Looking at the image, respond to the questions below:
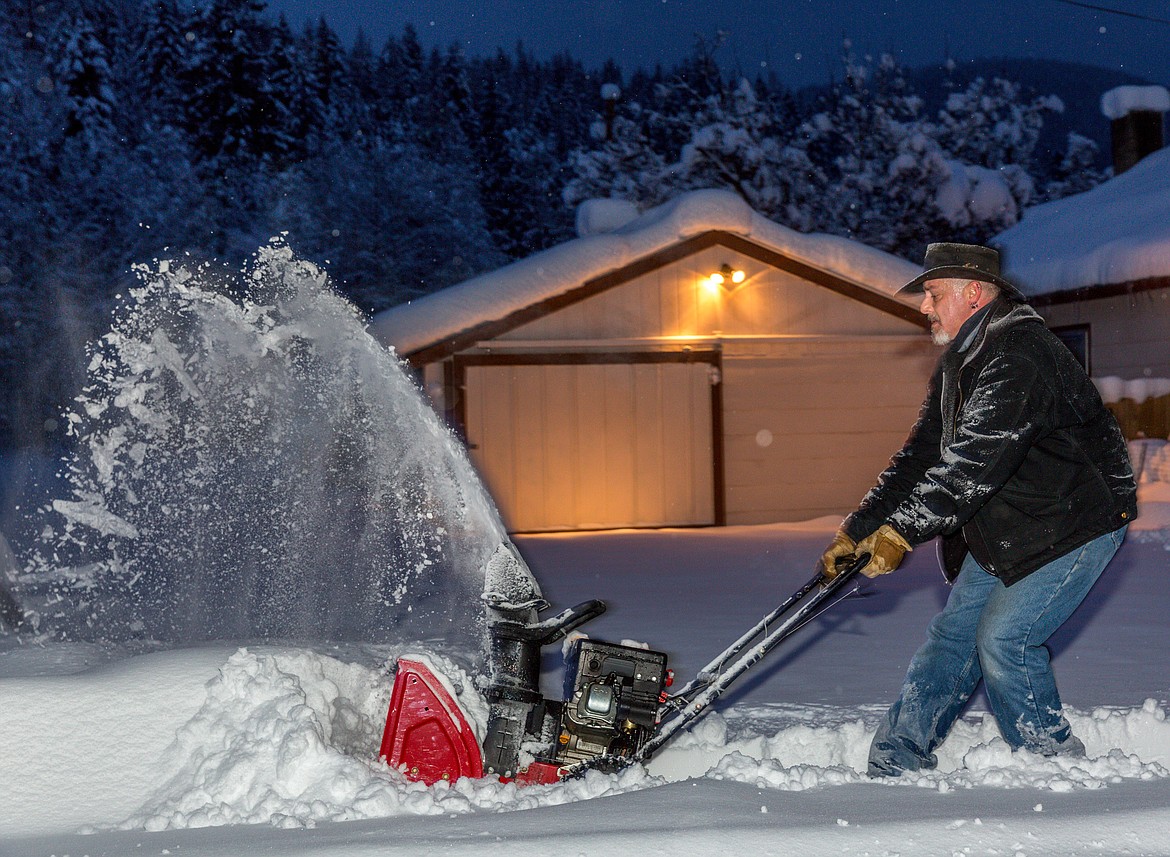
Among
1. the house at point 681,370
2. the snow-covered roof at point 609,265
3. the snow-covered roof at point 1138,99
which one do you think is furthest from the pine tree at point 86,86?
the snow-covered roof at point 1138,99

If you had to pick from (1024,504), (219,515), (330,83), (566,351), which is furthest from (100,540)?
(330,83)

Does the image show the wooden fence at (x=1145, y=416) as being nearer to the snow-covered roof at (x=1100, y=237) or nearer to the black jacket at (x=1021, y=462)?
the snow-covered roof at (x=1100, y=237)

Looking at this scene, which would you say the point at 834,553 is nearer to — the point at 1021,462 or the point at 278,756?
the point at 1021,462

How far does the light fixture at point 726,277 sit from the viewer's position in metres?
13.6

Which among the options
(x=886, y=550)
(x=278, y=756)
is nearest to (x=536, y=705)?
(x=278, y=756)

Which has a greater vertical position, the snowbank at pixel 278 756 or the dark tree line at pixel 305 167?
the dark tree line at pixel 305 167

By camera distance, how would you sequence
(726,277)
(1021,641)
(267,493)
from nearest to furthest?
(1021,641) < (267,493) < (726,277)

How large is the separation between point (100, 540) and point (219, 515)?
2.22 meters

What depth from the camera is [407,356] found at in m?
12.4

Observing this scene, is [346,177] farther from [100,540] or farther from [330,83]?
[100,540]

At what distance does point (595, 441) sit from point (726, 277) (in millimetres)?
2314

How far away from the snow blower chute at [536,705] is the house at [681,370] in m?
8.72

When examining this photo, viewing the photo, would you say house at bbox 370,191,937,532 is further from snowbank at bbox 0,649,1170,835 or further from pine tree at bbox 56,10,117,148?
pine tree at bbox 56,10,117,148

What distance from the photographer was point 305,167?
1660 inches
